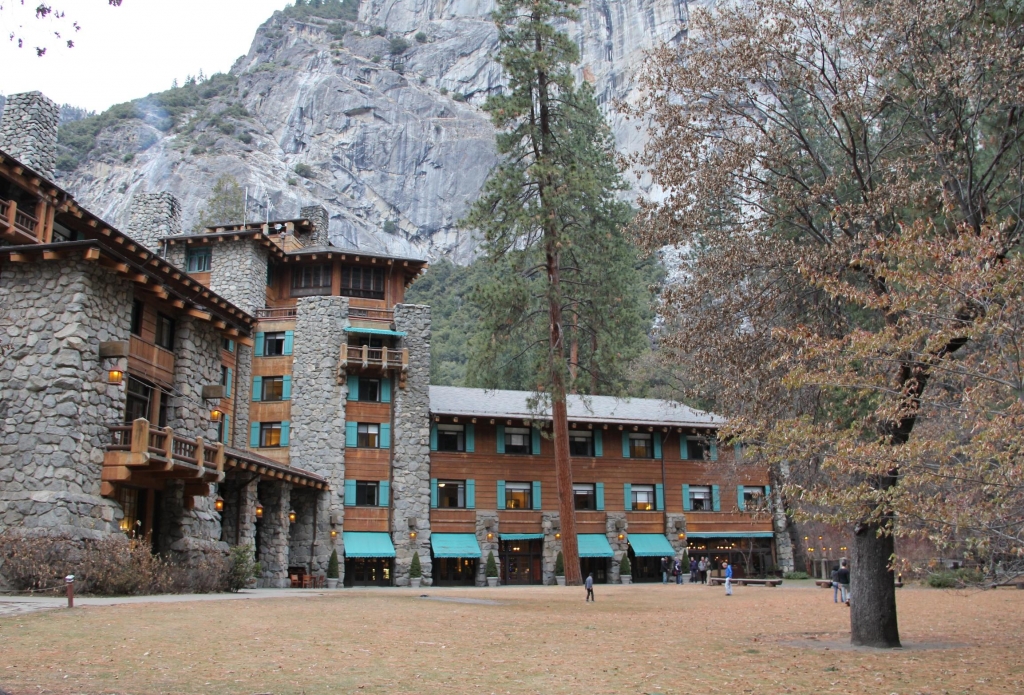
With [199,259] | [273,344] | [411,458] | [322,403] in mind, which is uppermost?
[199,259]

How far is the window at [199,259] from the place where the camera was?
41.4m

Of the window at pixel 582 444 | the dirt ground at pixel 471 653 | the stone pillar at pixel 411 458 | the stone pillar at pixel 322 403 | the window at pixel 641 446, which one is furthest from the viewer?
the window at pixel 641 446

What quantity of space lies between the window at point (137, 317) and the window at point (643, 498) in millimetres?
27146

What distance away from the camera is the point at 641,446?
146 feet

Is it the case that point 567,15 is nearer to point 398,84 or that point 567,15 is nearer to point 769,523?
point 769,523

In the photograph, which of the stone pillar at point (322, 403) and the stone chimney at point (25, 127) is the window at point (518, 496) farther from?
the stone chimney at point (25, 127)

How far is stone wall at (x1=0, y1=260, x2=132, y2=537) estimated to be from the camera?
64.1 feet

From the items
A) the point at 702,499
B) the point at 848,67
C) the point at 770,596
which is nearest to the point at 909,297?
the point at 848,67

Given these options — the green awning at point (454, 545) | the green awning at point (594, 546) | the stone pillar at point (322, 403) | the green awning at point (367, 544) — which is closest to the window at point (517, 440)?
the green awning at point (454, 545)

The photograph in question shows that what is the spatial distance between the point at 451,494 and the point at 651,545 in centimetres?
1032

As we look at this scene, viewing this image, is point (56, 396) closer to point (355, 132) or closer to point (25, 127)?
point (25, 127)

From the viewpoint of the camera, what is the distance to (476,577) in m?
40.3

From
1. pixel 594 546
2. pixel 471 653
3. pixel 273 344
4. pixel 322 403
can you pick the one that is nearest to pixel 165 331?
pixel 322 403

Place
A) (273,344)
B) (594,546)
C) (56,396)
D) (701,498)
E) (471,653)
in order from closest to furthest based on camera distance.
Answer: (471,653)
(56,396)
(273,344)
(594,546)
(701,498)
